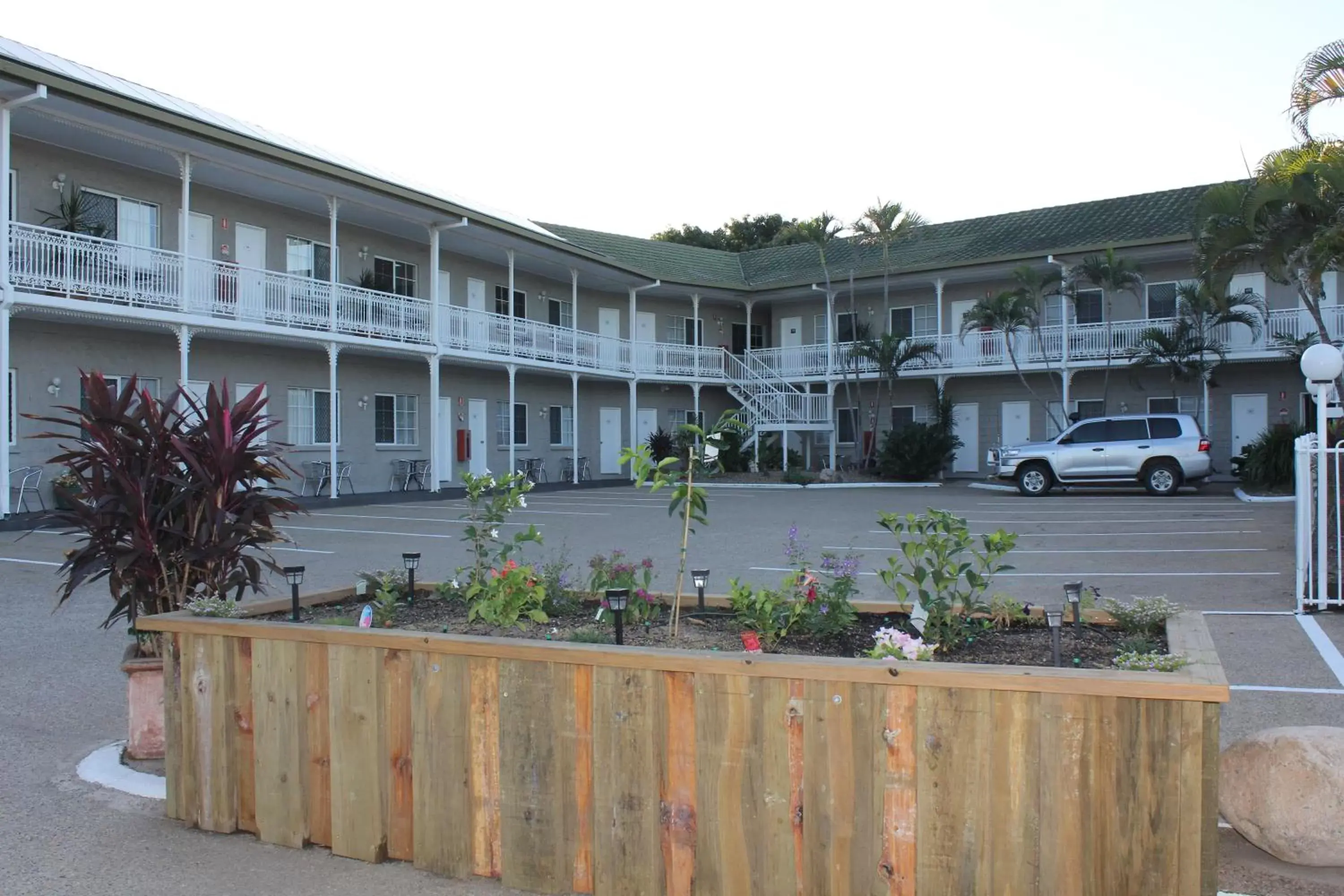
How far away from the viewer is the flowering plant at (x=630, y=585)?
481 cm

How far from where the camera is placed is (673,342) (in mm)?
33781

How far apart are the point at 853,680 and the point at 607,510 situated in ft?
56.2

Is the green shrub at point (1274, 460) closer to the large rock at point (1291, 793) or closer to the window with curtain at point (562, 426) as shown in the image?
the window with curtain at point (562, 426)

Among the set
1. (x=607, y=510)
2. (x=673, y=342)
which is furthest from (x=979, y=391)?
(x=607, y=510)

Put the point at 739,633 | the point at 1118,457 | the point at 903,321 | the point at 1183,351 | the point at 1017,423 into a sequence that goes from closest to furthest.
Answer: the point at 739,633 → the point at 1118,457 → the point at 1183,351 → the point at 1017,423 → the point at 903,321

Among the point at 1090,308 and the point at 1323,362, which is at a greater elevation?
the point at 1090,308

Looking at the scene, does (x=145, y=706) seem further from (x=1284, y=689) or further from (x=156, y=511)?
(x=1284, y=689)

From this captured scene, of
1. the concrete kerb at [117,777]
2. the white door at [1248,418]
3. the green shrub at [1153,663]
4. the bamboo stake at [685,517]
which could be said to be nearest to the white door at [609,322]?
the white door at [1248,418]

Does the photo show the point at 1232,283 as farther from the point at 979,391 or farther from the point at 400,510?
the point at 400,510

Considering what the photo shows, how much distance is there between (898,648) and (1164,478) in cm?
2039

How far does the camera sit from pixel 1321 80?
43.5ft

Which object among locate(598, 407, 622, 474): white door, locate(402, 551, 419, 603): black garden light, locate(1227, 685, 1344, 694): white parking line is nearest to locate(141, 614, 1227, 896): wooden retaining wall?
locate(402, 551, 419, 603): black garden light

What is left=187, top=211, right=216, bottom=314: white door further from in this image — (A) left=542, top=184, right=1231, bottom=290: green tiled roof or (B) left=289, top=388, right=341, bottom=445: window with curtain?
(A) left=542, top=184, right=1231, bottom=290: green tiled roof

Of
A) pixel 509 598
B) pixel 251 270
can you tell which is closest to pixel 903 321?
pixel 251 270
